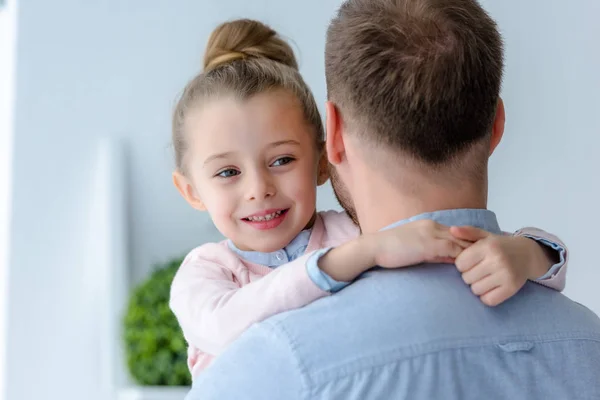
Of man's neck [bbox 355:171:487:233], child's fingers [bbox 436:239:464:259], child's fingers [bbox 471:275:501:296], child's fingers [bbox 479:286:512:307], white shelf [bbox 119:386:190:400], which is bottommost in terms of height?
white shelf [bbox 119:386:190:400]

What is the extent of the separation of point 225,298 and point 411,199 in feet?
1.35

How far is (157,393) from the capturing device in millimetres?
3455

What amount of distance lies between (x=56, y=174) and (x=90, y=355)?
2.52ft

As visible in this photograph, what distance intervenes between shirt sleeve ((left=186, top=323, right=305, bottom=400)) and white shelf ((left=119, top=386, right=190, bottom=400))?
2.37 m

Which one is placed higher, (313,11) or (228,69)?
(313,11)

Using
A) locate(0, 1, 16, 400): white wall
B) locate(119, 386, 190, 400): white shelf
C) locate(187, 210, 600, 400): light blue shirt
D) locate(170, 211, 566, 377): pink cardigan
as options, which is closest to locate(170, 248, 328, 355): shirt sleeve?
locate(170, 211, 566, 377): pink cardigan

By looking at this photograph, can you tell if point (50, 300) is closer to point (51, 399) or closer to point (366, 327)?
point (51, 399)

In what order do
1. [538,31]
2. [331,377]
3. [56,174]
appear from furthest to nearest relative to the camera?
[56,174], [538,31], [331,377]

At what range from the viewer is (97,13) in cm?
394

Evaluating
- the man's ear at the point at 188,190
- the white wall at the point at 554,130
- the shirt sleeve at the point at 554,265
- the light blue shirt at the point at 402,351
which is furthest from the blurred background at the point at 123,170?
the light blue shirt at the point at 402,351

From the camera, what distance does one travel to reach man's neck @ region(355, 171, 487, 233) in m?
1.12

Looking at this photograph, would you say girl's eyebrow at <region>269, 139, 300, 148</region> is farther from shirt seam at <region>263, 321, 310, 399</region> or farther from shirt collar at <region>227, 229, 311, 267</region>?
shirt seam at <region>263, 321, 310, 399</region>

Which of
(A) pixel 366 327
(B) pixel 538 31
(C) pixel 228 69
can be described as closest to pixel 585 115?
(B) pixel 538 31

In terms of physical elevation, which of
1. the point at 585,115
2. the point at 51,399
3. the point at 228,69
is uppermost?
the point at 585,115
